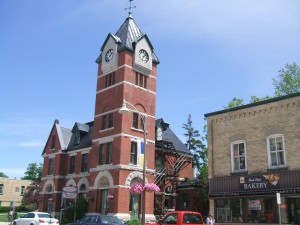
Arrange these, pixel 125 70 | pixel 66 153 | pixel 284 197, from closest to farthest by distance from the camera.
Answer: pixel 284 197, pixel 125 70, pixel 66 153

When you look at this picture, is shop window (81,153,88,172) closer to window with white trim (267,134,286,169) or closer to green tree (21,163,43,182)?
window with white trim (267,134,286,169)

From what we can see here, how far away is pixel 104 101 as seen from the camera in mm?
40031

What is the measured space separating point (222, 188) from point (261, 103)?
Result: 6225mm

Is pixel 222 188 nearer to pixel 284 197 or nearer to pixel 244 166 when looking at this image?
pixel 244 166

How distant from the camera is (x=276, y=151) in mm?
22172

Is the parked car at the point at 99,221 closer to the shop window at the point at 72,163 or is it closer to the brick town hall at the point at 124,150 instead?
the brick town hall at the point at 124,150

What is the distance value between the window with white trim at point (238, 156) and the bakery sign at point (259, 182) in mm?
877

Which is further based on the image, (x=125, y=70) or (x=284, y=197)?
(x=125, y=70)

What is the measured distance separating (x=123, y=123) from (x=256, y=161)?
16862mm

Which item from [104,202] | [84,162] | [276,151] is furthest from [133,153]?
[276,151]

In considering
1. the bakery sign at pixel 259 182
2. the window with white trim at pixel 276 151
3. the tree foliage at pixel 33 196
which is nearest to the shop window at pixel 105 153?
the bakery sign at pixel 259 182

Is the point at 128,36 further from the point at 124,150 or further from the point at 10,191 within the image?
the point at 10,191

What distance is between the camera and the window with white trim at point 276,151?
71.9 feet

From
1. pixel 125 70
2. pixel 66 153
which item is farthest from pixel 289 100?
pixel 66 153
